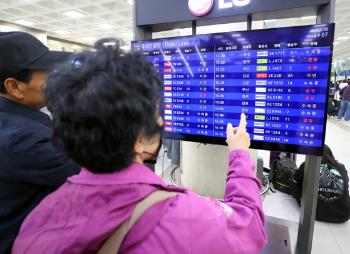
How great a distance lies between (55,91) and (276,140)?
1049mm

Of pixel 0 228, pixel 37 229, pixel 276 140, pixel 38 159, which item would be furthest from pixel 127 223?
pixel 276 140

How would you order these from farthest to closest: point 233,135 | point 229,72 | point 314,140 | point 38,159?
point 229,72
point 314,140
point 233,135
point 38,159

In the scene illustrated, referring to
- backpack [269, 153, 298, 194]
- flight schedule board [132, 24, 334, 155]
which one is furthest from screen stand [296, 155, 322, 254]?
backpack [269, 153, 298, 194]

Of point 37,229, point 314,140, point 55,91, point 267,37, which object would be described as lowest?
point 37,229

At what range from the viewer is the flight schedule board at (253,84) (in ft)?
3.92

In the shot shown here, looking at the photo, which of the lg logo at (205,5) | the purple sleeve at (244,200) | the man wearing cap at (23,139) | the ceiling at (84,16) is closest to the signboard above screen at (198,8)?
the lg logo at (205,5)

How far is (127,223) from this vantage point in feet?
1.90

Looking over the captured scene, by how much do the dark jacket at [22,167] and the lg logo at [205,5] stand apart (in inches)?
39.4

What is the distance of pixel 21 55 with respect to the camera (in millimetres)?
1056

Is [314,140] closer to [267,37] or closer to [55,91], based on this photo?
[267,37]

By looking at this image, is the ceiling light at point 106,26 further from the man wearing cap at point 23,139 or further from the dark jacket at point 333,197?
the man wearing cap at point 23,139

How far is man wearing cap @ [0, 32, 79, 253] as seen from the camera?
959mm

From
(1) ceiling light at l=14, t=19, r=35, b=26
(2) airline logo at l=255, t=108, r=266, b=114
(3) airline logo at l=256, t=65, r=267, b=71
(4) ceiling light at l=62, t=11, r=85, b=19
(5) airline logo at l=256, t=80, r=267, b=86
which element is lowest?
(2) airline logo at l=255, t=108, r=266, b=114

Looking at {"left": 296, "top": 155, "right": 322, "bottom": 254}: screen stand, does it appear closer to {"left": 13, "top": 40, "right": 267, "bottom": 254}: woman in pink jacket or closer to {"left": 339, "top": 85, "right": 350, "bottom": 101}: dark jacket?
{"left": 13, "top": 40, "right": 267, "bottom": 254}: woman in pink jacket
